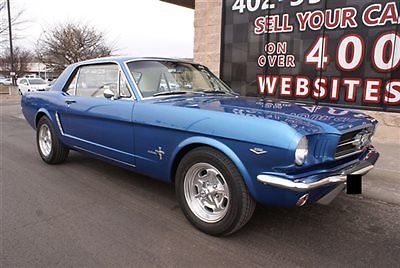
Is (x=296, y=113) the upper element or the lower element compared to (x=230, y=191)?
upper

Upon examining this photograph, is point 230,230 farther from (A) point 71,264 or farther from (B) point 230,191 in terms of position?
(A) point 71,264

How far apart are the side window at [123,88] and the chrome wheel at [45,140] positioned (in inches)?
82.4

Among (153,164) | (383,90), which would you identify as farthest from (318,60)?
(153,164)

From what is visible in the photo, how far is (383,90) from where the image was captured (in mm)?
7078

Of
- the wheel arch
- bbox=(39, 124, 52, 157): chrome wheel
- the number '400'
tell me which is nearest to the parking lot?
bbox=(39, 124, 52, 157): chrome wheel

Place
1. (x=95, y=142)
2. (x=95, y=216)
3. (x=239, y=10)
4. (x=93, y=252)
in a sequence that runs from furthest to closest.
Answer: (x=239, y=10), (x=95, y=142), (x=95, y=216), (x=93, y=252)

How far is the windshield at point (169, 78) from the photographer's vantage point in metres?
3.83

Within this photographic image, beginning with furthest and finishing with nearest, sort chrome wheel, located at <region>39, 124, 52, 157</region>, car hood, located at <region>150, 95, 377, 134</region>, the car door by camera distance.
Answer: chrome wheel, located at <region>39, 124, 52, 157</region> < the car door < car hood, located at <region>150, 95, 377, 134</region>

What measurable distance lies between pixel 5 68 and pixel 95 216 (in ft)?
176

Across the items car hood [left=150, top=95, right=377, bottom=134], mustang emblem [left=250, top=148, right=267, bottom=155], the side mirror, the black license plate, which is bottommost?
the black license plate

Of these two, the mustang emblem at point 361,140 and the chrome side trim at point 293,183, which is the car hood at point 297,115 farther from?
the chrome side trim at point 293,183

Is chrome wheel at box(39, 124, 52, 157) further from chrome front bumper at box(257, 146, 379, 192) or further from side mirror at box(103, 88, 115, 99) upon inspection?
chrome front bumper at box(257, 146, 379, 192)

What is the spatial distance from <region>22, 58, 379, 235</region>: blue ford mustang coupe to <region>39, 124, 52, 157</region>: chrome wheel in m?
0.85

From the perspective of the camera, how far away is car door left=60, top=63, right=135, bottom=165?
372 centimetres
